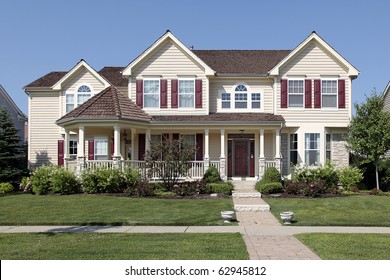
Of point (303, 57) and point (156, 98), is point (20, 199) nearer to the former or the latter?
point (156, 98)

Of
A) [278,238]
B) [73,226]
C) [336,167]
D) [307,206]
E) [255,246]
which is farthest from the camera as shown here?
[336,167]

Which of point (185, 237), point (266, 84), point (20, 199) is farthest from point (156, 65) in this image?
point (185, 237)

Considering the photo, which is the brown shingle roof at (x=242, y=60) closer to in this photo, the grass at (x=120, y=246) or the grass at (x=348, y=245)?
the grass at (x=348, y=245)

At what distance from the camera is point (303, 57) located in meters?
23.6

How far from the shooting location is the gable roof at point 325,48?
23062 millimetres

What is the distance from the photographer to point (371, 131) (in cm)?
2083

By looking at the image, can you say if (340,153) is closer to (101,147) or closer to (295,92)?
(295,92)

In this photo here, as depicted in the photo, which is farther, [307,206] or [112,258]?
[307,206]

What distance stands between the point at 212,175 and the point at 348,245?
1204 cm

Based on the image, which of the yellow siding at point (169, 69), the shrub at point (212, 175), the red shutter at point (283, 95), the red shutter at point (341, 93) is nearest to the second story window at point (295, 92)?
the red shutter at point (283, 95)

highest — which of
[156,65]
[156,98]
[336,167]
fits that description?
[156,65]

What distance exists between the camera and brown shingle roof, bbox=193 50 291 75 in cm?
2450

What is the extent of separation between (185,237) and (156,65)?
15.4 m

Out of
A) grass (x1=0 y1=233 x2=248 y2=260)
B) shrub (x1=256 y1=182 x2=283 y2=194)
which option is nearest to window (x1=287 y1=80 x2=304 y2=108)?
shrub (x1=256 y1=182 x2=283 y2=194)
